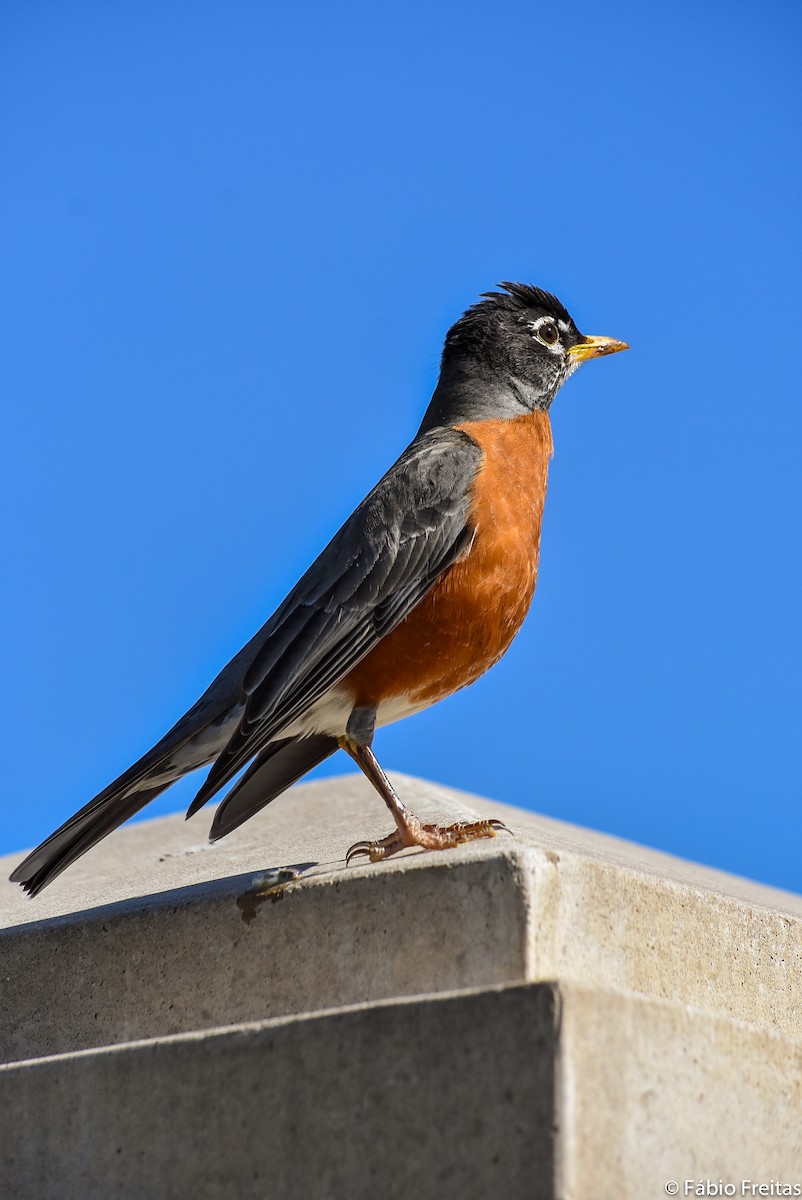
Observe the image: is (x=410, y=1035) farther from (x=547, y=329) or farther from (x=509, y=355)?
(x=547, y=329)

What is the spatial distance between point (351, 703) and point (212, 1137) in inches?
82.0

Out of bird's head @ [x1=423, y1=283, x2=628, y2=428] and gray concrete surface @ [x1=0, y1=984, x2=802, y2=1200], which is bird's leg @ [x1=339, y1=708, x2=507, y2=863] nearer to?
gray concrete surface @ [x1=0, y1=984, x2=802, y2=1200]

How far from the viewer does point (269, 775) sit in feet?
17.9

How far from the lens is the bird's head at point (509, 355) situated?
6.41m

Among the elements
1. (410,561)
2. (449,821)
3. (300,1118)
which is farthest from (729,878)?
(300,1118)

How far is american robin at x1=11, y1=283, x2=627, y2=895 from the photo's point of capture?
16.7ft

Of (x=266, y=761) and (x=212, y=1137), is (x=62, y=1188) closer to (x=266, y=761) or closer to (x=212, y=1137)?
(x=212, y=1137)

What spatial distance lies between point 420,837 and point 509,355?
2859mm

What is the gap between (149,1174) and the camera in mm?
3580

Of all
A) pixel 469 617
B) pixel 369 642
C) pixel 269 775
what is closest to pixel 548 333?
pixel 469 617

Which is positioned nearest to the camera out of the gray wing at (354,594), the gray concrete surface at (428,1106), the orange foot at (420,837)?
the gray concrete surface at (428,1106)

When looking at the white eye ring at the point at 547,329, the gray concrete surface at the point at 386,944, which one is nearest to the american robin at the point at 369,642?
the gray concrete surface at the point at 386,944

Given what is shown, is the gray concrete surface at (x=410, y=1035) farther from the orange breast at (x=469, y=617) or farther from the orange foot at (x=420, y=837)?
the orange breast at (x=469, y=617)

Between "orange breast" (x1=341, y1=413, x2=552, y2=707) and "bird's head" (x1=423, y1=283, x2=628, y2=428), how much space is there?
937 mm
